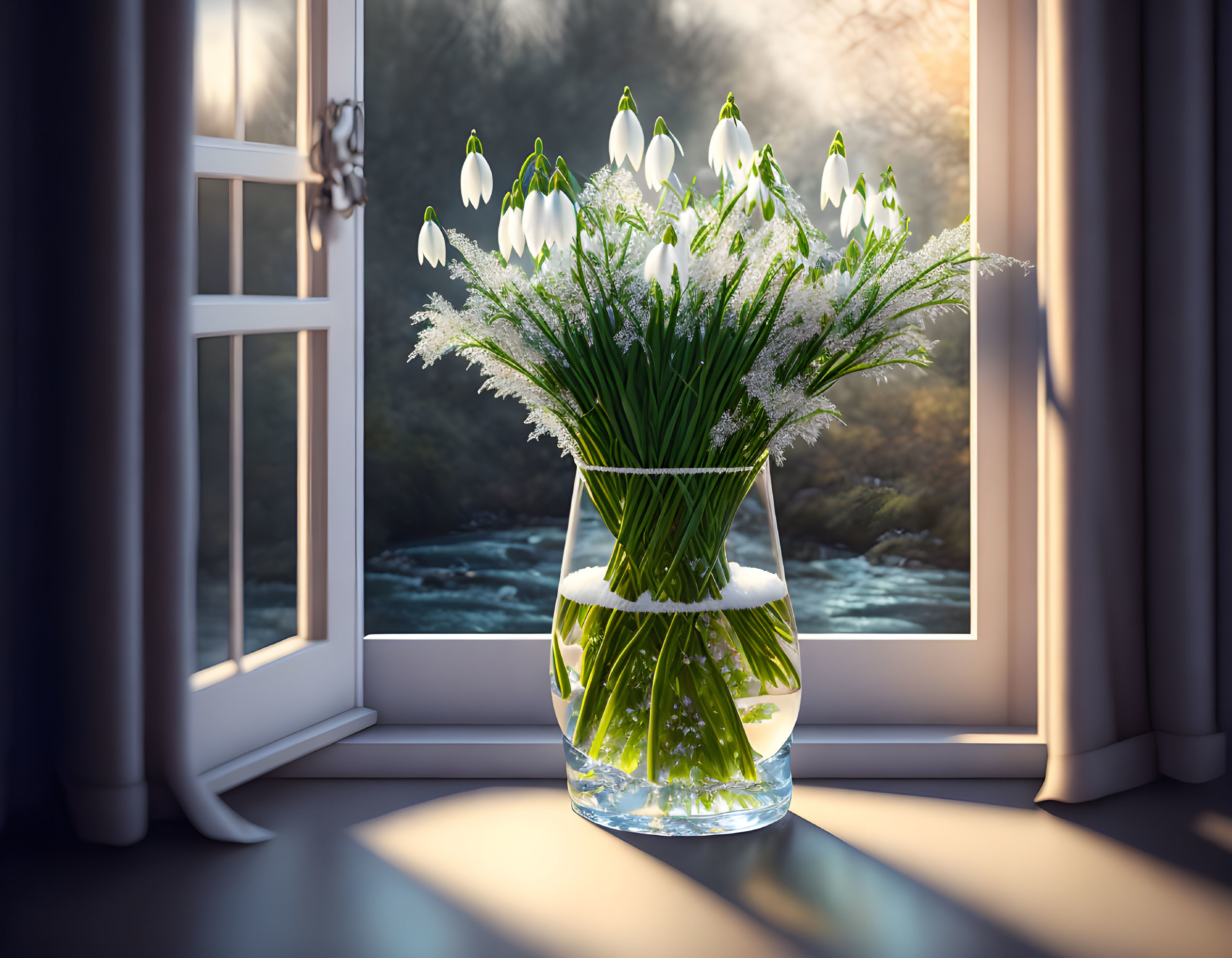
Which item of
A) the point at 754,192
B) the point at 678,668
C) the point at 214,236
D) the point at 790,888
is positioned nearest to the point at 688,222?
the point at 754,192

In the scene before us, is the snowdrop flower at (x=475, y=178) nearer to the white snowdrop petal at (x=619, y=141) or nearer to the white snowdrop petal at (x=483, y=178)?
the white snowdrop petal at (x=483, y=178)

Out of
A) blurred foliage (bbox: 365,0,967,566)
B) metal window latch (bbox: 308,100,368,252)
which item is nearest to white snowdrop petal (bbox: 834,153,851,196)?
blurred foliage (bbox: 365,0,967,566)

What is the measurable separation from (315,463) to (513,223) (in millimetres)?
493

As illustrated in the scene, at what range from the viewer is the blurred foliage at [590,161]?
5.08 feet

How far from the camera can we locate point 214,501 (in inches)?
47.2

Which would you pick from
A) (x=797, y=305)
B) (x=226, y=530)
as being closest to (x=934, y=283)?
(x=797, y=305)

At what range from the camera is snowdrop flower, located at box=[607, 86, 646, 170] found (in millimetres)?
986

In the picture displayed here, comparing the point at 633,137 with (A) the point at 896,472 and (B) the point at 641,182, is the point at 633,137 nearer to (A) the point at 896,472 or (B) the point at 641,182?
(B) the point at 641,182

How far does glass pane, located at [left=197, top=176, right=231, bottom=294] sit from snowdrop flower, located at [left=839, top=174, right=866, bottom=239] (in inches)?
29.7

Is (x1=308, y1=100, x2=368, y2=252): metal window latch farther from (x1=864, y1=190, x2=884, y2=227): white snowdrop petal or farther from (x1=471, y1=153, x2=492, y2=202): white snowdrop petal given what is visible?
(x1=864, y1=190, x2=884, y2=227): white snowdrop petal

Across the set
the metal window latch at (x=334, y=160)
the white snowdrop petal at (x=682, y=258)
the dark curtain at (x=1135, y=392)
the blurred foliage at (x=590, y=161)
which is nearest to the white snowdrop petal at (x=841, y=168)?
the white snowdrop petal at (x=682, y=258)

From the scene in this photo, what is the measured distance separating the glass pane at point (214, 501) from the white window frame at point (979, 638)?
243mm

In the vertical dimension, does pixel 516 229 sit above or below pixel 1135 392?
above

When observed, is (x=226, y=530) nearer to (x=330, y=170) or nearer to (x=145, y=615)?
(x=145, y=615)
